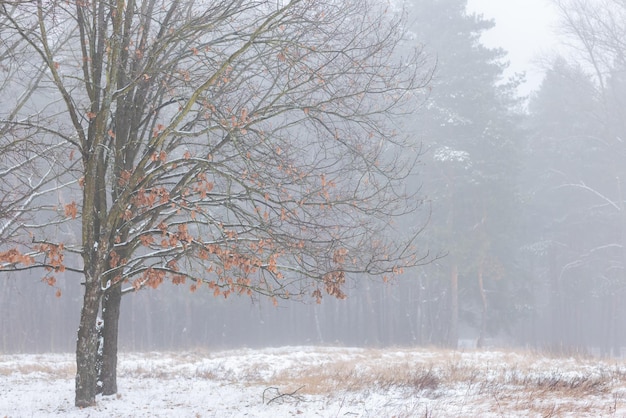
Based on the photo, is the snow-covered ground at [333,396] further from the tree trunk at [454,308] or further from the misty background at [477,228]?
the tree trunk at [454,308]

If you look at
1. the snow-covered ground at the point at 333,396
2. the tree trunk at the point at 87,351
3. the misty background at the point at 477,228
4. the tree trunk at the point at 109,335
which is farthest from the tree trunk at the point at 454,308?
the tree trunk at the point at 87,351

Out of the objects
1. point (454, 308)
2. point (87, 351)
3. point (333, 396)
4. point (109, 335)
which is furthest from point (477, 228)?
point (87, 351)

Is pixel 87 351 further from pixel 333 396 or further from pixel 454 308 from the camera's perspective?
pixel 454 308

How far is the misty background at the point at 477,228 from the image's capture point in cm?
3397

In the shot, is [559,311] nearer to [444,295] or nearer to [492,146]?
[444,295]

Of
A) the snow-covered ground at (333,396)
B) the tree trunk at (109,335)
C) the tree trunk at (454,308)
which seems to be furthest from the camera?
the tree trunk at (454,308)

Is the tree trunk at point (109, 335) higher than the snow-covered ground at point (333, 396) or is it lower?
higher

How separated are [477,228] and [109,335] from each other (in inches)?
1079

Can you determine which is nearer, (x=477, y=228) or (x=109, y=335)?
(x=109, y=335)

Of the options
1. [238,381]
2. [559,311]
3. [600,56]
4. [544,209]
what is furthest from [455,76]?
[238,381]

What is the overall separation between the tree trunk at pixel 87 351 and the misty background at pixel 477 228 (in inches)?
873

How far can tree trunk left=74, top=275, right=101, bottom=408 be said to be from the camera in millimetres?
8852

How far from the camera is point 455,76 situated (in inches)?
1379

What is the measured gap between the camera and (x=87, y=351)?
29.5 feet
